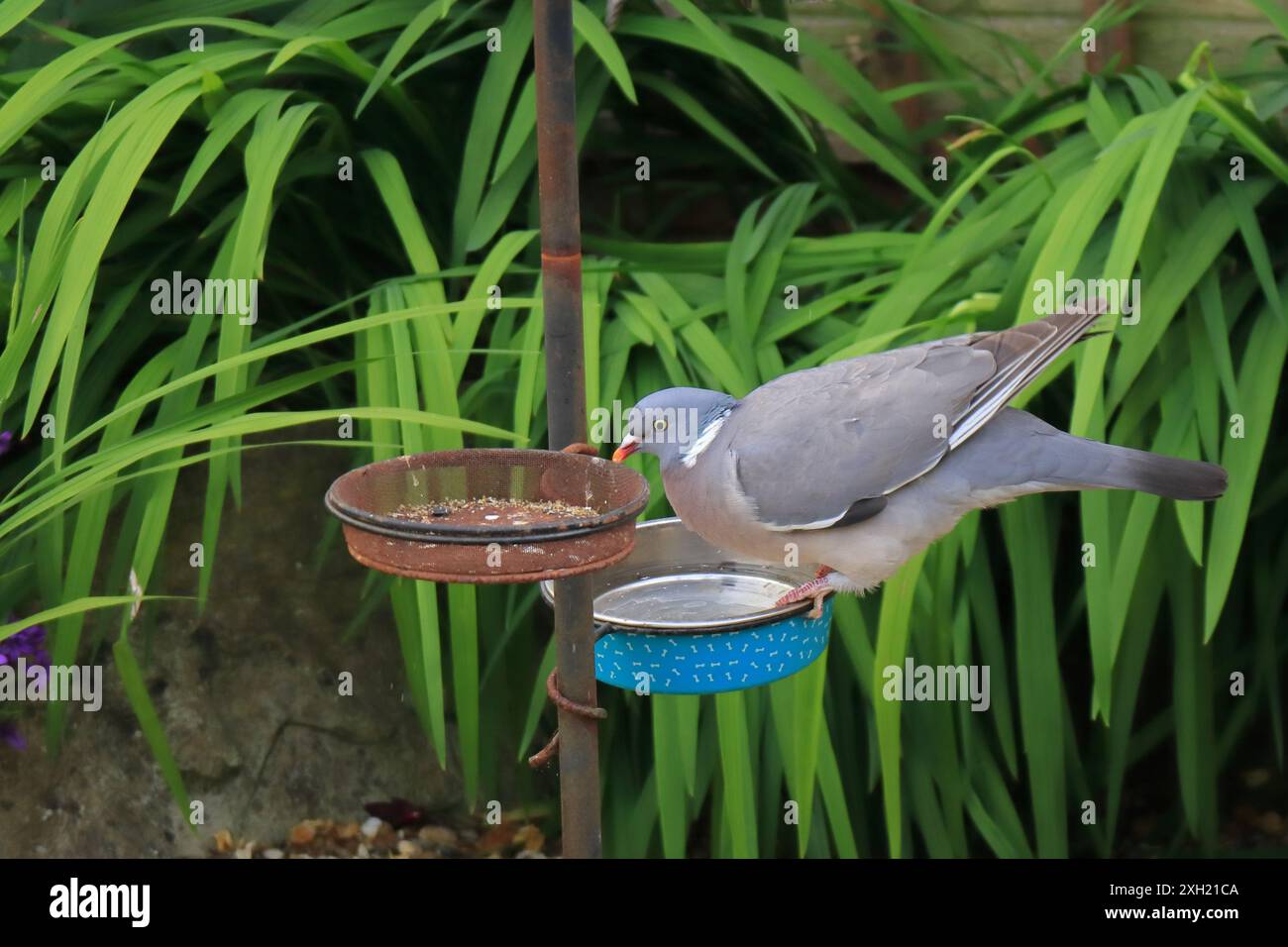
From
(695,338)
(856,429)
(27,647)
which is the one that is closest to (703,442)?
(856,429)

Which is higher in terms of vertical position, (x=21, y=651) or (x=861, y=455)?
(x=861, y=455)

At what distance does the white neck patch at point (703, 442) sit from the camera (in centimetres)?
204

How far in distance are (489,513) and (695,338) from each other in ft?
3.14

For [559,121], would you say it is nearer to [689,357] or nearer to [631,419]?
[631,419]

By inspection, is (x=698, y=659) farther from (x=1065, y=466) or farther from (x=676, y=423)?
(x=1065, y=466)

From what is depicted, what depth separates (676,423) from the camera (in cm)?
203

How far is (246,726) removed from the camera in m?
2.80

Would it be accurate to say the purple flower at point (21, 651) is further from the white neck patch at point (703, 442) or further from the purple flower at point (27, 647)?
the white neck patch at point (703, 442)

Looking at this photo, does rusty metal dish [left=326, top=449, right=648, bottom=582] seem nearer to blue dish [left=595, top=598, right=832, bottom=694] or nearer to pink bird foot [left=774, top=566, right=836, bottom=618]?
blue dish [left=595, top=598, right=832, bottom=694]

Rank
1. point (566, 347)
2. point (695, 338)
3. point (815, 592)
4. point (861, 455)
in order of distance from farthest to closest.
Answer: point (695, 338), point (861, 455), point (815, 592), point (566, 347)

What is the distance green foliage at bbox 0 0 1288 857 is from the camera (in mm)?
2252

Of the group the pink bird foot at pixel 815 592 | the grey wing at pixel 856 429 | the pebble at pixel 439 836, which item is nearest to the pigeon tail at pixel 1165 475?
the grey wing at pixel 856 429

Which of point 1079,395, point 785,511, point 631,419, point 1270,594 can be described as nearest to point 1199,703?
point 1270,594

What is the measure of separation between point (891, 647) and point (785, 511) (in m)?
0.29
